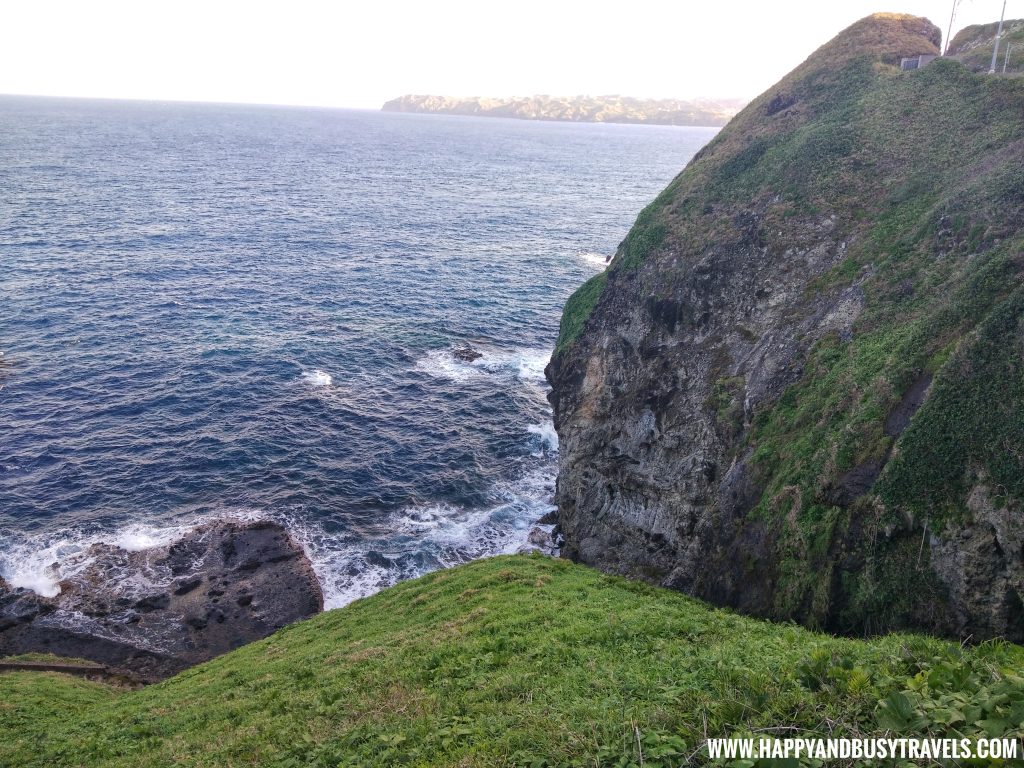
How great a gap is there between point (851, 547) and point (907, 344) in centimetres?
850

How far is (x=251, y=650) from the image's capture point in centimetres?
2844

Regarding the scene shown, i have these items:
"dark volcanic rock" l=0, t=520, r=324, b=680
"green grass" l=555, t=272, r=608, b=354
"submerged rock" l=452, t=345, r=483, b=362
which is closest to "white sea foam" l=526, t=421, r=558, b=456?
"green grass" l=555, t=272, r=608, b=354

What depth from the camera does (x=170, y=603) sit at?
35219 mm

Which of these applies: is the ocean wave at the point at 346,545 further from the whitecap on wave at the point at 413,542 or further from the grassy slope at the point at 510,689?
the grassy slope at the point at 510,689

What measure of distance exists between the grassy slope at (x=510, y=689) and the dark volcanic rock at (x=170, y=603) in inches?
170

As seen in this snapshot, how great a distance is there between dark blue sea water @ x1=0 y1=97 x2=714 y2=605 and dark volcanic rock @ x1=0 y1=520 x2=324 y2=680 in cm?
160

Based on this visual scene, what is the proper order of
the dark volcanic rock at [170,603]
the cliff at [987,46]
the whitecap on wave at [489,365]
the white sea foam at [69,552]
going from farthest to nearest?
1. the whitecap on wave at [489,365]
2. the cliff at [987,46]
3. the white sea foam at [69,552]
4. the dark volcanic rock at [170,603]

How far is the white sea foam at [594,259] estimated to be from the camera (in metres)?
90.3

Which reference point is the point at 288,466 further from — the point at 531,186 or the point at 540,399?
the point at 531,186

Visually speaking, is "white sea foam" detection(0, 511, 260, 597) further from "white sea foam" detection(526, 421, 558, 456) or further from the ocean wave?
"white sea foam" detection(526, 421, 558, 456)

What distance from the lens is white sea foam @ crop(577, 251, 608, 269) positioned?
296 ft

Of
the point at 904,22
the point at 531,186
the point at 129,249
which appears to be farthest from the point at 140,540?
the point at 531,186

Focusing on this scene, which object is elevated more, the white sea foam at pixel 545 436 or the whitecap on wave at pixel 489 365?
the whitecap on wave at pixel 489 365

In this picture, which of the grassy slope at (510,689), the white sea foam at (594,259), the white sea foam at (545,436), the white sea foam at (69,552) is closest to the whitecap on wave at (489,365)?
the white sea foam at (545,436)
